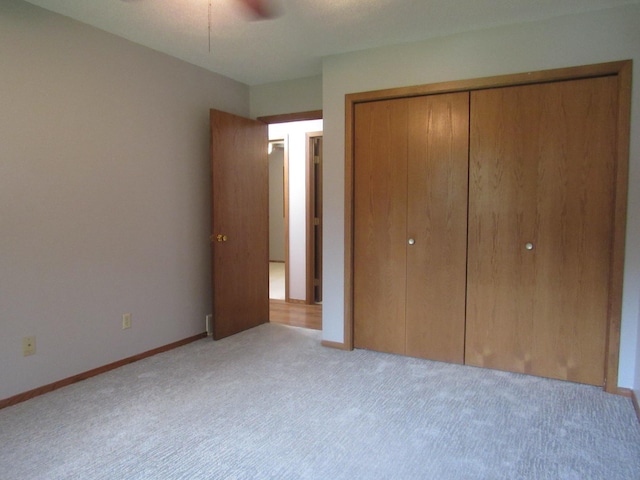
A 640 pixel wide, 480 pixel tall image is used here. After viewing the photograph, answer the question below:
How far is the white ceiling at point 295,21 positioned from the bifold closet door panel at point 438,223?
21.2 inches

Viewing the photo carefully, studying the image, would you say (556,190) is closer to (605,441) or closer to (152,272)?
(605,441)

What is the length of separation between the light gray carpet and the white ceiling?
2.37 m

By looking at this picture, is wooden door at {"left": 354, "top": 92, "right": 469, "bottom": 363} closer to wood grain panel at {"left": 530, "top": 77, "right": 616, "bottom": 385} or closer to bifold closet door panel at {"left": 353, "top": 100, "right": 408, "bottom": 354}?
bifold closet door panel at {"left": 353, "top": 100, "right": 408, "bottom": 354}

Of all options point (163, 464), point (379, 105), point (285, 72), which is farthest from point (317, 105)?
point (163, 464)

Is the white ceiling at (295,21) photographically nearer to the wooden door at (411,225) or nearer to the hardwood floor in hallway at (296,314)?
the wooden door at (411,225)

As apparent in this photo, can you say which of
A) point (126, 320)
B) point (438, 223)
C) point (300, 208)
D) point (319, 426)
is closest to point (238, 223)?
point (126, 320)

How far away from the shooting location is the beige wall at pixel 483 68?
2523 millimetres

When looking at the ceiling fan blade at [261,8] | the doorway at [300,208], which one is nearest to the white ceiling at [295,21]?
the ceiling fan blade at [261,8]

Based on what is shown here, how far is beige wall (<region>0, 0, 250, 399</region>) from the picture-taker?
2.45 m

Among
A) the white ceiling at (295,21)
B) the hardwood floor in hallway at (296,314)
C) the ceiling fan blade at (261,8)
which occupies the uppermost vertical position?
the white ceiling at (295,21)

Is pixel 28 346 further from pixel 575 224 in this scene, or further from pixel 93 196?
pixel 575 224

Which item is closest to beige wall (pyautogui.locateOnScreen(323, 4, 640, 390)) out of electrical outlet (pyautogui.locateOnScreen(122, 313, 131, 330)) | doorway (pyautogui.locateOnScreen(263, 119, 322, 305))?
electrical outlet (pyautogui.locateOnScreen(122, 313, 131, 330))

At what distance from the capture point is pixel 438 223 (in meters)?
3.10

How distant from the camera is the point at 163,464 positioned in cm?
189
